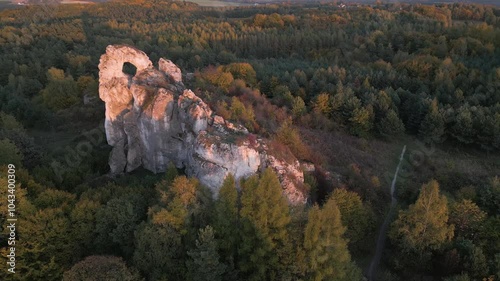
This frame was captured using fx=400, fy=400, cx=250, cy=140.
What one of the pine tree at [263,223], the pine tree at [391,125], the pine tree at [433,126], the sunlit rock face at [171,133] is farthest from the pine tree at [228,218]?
the pine tree at [433,126]

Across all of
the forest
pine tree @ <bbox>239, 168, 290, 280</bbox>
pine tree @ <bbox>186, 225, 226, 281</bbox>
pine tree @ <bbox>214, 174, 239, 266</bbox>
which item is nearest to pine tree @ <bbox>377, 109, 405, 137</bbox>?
the forest

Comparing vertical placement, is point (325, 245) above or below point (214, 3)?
above

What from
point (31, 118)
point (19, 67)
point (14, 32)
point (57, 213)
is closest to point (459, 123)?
point (57, 213)

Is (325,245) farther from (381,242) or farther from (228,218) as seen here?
(381,242)

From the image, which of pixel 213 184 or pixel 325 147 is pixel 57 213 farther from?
pixel 325 147

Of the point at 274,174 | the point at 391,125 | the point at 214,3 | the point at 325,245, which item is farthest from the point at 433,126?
the point at 214,3

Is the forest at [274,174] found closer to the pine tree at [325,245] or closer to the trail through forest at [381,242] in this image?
the pine tree at [325,245]
